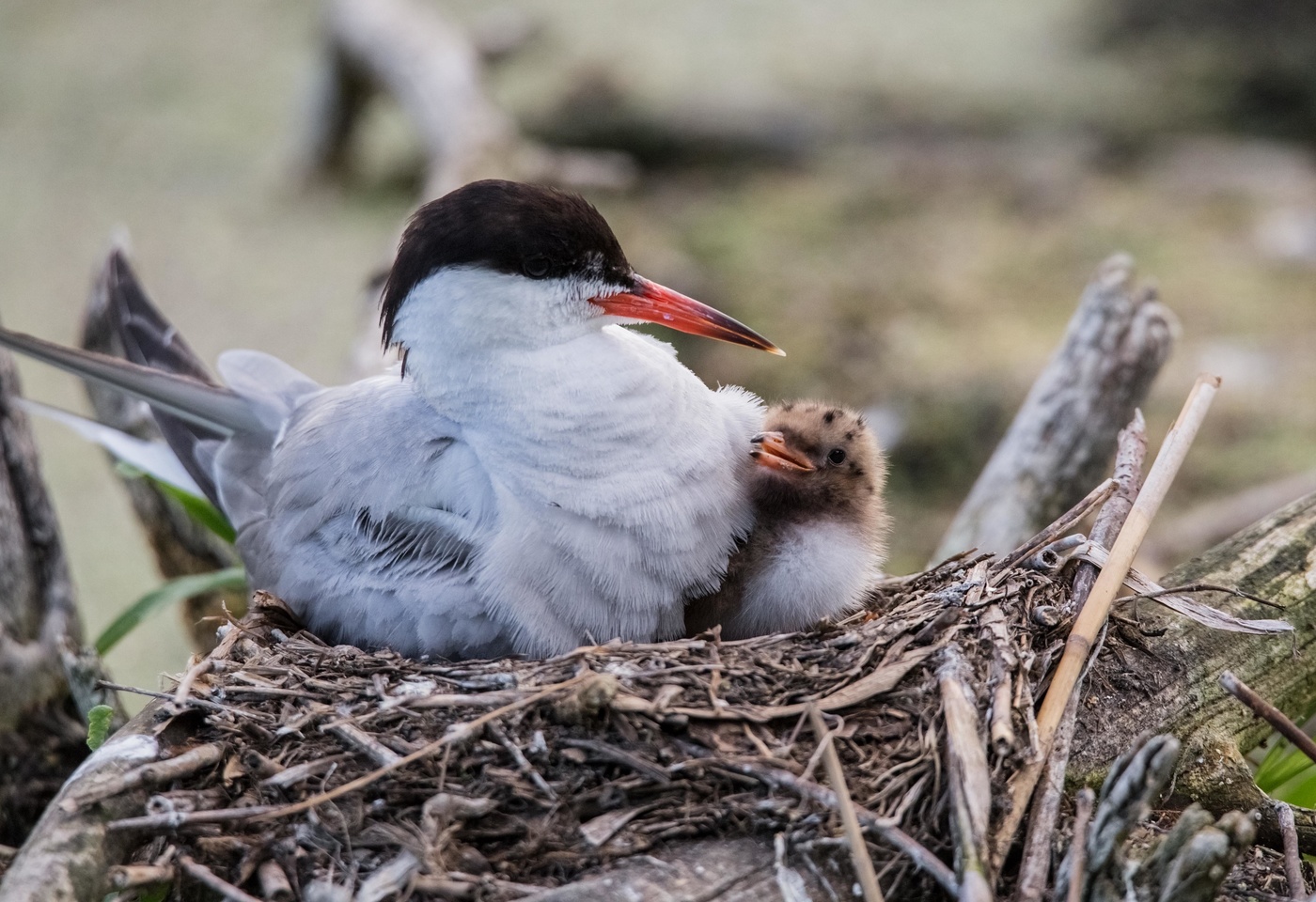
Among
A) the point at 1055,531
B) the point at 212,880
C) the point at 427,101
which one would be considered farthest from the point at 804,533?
the point at 427,101

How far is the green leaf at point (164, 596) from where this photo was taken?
110 inches

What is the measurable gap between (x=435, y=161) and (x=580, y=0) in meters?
3.89

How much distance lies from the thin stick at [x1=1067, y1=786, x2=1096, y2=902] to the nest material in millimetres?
147

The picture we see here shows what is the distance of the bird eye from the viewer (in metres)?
2.20

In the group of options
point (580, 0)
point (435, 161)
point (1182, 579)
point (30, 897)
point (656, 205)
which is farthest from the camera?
point (580, 0)

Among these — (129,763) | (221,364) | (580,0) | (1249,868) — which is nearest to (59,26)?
(580,0)

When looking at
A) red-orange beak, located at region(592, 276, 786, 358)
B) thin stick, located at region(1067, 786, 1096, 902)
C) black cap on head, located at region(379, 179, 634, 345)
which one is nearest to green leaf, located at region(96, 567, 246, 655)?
black cap on head, located at region(379, 179, 634, 345)

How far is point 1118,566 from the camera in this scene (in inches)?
77.0

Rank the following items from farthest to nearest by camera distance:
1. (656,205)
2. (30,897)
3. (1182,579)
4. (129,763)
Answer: (656,205) → (1182,579) → (129,763) → (30,897)

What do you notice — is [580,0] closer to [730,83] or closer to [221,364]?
[730,83]

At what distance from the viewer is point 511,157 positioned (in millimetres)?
4031

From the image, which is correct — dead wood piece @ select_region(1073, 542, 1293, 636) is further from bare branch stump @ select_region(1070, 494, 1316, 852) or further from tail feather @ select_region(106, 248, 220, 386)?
tail feather @ select_region(106, 248, 220, 386)

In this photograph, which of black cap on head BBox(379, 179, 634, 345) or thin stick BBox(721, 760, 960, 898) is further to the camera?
black cap on head BBox(379, 179, 634, 345)

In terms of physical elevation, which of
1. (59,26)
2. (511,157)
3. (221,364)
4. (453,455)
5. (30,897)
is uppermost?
(59,26)
